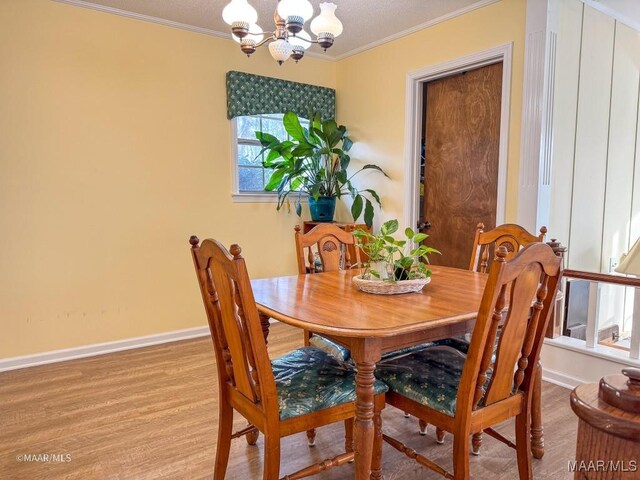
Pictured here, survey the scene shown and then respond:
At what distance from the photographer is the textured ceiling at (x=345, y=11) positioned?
3.08 m

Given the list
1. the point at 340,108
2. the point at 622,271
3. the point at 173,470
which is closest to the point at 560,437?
the point at 622,271

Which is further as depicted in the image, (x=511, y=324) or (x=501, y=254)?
(x=511, y=324)

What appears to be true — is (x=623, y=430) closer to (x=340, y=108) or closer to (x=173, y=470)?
(x=173, y=470)

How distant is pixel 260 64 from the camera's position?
3.88m

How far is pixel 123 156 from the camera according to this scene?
3.34 meters

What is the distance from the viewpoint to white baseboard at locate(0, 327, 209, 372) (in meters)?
3.05

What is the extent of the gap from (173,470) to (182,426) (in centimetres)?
38

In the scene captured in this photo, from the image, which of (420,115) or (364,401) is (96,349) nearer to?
(364,401)

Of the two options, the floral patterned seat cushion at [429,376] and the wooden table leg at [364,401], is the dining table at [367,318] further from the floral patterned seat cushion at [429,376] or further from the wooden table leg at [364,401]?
the floral patterned seat cushion at [429,376]

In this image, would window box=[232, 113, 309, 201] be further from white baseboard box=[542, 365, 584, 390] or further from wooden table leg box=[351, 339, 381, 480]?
wooden table leg box=[351, 339, 381, 480]

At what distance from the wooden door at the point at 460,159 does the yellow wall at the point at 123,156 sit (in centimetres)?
20

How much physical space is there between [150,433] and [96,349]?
141 cm

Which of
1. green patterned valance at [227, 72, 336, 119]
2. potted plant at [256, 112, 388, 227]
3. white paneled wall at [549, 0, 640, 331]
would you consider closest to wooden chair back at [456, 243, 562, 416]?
white paneled wall at [549, 0, 640, 331]
